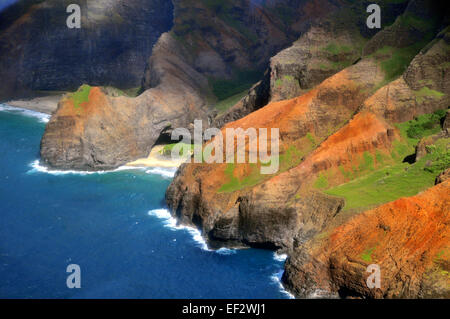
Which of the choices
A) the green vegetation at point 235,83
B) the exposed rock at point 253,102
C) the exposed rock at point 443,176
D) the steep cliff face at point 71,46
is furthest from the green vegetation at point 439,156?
the steep cliff face at point 71,46

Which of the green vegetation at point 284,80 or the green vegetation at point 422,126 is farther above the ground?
the green vegetation at point 284,80

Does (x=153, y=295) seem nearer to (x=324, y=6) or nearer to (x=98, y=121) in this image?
(x=98, y=121)

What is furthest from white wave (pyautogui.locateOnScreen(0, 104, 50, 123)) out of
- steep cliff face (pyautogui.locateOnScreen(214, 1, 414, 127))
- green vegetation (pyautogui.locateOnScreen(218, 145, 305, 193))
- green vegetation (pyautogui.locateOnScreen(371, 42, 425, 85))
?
green vegetation (pyautogui.locateOnScreen(371, 42, 425, 85))

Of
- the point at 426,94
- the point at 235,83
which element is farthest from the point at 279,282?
the point at 235,83

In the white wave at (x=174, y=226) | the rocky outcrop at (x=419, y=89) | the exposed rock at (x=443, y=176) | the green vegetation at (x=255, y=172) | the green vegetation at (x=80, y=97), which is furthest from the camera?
the green vegetation at (x=80, y=97)

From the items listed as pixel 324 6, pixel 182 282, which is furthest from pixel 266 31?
pixel 182 282

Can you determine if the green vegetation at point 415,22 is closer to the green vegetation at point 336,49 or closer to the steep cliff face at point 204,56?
the green vegetation at point 336,49
